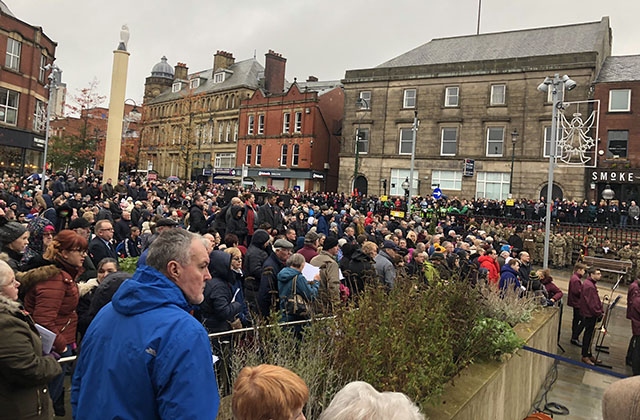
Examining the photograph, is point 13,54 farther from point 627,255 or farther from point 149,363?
point 627,255

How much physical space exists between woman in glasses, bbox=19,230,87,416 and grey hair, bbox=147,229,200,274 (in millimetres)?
2306

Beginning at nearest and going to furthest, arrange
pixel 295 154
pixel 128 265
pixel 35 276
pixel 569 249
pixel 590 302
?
1. pixel 35 276
2. pixel 128 265
3. pixel 590 302
4. pixel 569 249
5. pixel 295 154

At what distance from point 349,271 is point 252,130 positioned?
154ft

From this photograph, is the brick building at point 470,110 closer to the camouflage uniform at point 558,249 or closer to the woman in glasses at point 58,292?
the camouflage uniform at point 558,249

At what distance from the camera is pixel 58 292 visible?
14.0 feet

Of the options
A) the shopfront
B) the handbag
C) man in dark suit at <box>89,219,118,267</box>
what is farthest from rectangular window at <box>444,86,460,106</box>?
the handbag

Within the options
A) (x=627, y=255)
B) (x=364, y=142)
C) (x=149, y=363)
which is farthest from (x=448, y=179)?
(x=149, y=363)

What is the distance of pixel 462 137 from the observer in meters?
37.9

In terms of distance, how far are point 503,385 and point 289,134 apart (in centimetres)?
4420

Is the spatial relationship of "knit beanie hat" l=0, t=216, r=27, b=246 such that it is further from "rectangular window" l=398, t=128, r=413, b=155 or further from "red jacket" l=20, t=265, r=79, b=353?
"rectangular window" l=398, t=128, r=413, b=155

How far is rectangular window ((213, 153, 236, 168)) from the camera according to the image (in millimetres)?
55406

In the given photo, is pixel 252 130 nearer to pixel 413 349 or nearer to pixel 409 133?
pixel 409 133

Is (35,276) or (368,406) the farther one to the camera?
(35,276)

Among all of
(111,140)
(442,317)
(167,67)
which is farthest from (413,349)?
(167,67)
